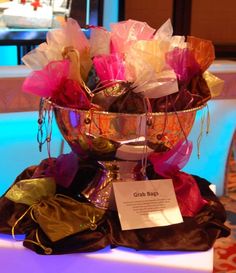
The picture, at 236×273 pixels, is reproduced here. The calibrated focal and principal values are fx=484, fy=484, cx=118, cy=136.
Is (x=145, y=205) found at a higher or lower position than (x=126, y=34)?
lower

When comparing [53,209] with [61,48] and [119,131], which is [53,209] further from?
[61,48]

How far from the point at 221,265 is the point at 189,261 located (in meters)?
0.97

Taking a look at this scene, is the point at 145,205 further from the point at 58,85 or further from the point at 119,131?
the point at 58,85

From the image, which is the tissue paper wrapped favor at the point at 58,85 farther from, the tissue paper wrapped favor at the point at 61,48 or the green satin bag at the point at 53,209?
the green satin bag at the point at 53,209

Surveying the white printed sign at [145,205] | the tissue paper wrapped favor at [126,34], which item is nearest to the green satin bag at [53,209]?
Result: the white printed sign at [145,205]

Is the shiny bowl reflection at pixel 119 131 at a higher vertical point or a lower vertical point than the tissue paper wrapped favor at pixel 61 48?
lower

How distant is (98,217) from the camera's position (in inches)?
34.5

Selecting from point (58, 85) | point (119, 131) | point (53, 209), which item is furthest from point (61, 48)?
point (53, 209)

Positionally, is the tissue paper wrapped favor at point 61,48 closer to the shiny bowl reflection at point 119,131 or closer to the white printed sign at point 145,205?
the shiny bowl reflection at point 119,131

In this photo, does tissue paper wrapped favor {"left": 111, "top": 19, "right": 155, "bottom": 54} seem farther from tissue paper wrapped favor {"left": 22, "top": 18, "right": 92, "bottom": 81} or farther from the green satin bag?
the green satin bag

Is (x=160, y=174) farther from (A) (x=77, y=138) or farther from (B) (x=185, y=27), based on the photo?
(B) (x=185, y=27)

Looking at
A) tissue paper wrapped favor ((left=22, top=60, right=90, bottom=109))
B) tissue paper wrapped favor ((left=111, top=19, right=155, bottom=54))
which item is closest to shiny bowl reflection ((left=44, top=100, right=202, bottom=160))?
tissue paper wrapped favor ((left=22, top=60, right=90, bottom=109))

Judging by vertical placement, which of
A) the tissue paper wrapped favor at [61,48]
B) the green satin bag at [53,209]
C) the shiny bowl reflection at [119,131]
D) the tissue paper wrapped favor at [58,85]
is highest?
the tissue paper wrapped favor at [61,48]

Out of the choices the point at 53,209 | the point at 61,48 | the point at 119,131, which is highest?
the point at 61,48
